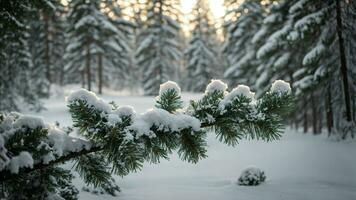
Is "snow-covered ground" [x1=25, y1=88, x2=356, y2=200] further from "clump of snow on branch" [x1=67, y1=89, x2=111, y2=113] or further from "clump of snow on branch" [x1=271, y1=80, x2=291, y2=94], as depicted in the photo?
"clump of snow on branch" [x1=271, y1=80, x2=291, y2=94]

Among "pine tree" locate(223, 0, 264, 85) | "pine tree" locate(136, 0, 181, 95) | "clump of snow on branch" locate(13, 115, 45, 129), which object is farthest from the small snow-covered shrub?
"pine tree" locate(136, 0, 181, 95)

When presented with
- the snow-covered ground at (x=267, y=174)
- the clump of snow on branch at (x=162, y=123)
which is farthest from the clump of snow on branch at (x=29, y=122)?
the snow-covered ground at (x=267, y=174)

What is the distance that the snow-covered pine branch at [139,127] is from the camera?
2635 mm

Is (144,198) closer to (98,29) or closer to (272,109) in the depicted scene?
(272,109)

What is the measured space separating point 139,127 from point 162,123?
171 millimetres

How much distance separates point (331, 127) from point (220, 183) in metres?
9.25

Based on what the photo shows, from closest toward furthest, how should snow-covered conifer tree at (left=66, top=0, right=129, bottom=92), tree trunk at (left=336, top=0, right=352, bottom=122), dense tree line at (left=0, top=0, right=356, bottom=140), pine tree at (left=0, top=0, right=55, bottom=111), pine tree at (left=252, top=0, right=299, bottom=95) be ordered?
pine tree at (left=0, top=0, right=55, bottom=111) → tree trunk at (left=336, top=0, right=352, bottom=122) → dense tree line at (left=0, top=0, right=356, bottom=140) → pine tree at (left=252, top=0, right=299, bottom=95) → snow-covered conifer tree at (left=66, top=0, right=129, bottom=92)

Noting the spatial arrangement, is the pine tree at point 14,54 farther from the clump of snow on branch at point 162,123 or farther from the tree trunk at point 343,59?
the tree trunk at point 343,59

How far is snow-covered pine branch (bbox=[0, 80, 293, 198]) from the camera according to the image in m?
2.63

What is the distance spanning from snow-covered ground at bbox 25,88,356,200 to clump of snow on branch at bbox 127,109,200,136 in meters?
4.32

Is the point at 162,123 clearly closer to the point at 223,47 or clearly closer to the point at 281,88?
the point at 281,88

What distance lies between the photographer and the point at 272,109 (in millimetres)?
2803

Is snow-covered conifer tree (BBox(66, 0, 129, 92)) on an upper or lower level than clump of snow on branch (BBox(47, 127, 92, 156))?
upper

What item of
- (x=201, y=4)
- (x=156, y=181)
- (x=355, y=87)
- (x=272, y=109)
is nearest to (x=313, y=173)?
(x=156, y=181)
